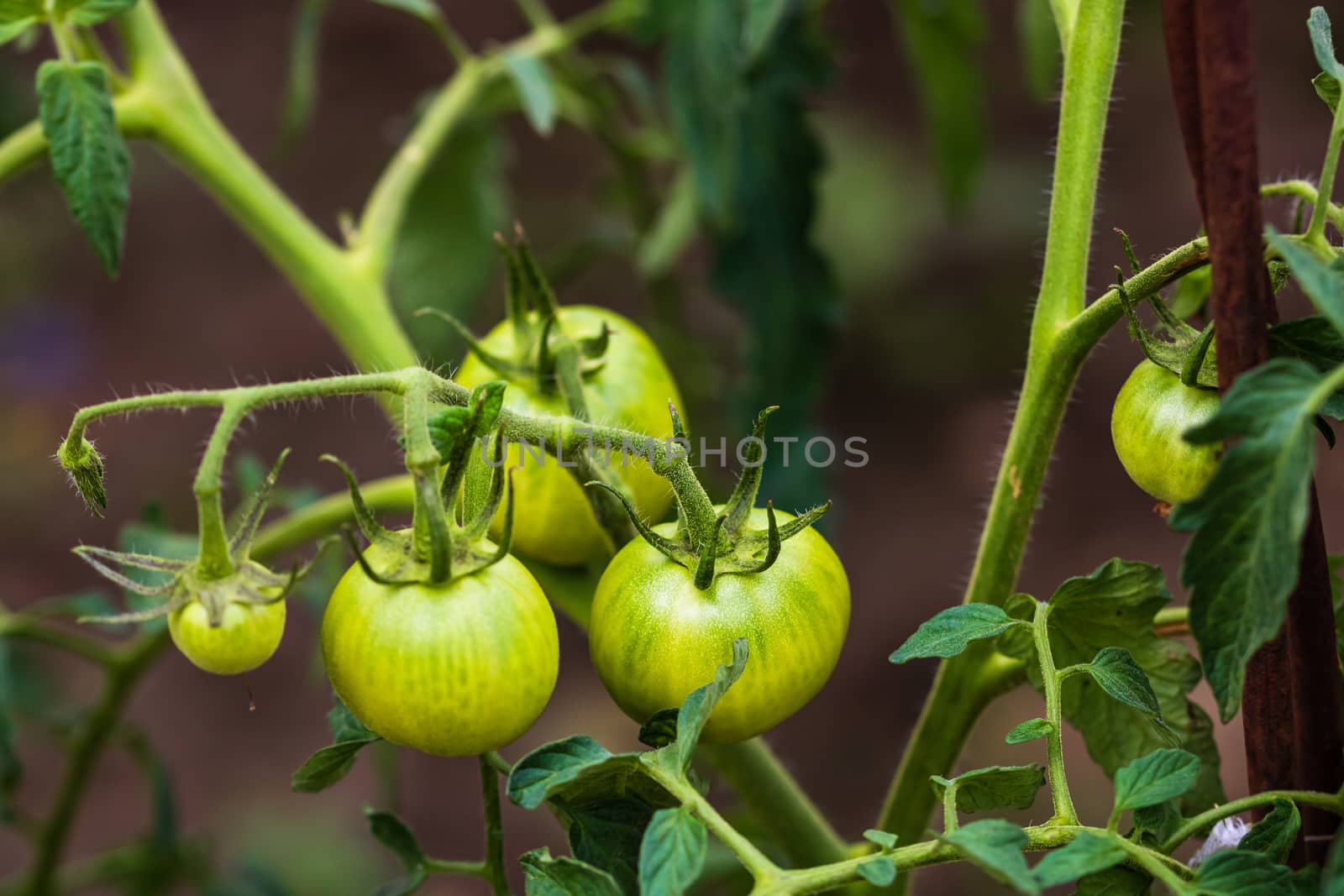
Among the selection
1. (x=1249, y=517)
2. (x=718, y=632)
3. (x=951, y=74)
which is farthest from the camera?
(x=951, y=74)

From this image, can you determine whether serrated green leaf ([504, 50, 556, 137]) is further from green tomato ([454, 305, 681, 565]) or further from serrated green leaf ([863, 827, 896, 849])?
serrated green leaf ([863, 827, 896, 849])

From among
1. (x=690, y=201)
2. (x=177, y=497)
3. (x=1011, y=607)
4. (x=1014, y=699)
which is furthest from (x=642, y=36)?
(x=177, y=497)

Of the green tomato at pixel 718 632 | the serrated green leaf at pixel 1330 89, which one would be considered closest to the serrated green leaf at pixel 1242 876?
the green tomato at pixel 718 632

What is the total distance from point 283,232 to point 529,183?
58.5 inches

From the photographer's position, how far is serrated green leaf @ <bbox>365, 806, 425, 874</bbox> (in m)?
0.46

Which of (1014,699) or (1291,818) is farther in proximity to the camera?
(1014,699)

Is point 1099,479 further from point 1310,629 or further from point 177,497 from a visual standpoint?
point 1310,629

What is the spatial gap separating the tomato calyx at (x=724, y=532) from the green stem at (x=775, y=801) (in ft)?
0.49

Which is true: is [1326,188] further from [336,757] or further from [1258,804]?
[336,757]

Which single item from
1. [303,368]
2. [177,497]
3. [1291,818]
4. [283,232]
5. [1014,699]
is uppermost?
[283,232]

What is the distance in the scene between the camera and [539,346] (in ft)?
1.68

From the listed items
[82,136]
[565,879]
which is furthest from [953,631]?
[82,136]

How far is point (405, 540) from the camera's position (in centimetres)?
38

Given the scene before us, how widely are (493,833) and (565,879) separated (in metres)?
0.08
